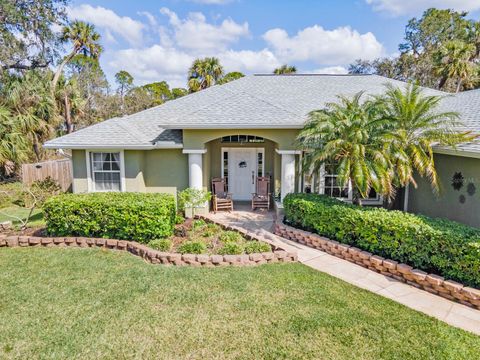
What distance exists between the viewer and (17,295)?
19.4 ft

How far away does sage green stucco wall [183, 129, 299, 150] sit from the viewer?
35.7 feet

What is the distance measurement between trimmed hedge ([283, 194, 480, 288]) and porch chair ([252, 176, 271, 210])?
3404 millimetres

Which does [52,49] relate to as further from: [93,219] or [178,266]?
[178,266]

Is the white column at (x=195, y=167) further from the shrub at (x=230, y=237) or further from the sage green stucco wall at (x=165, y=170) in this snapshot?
the shrub at (x=230, y=237)

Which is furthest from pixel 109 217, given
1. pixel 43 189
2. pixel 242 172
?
pixel 43 189

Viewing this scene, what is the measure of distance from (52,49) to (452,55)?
30.0 meters

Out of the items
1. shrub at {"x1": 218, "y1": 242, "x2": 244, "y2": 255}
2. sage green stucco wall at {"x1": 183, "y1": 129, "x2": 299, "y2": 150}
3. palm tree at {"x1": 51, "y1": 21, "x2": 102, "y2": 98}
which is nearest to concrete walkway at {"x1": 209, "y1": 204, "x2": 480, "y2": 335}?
shrub at {"x1": 218, "y1": 242, "x2": 244, "y2": 255}

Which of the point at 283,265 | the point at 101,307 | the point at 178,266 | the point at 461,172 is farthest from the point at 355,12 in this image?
the point at 101,307

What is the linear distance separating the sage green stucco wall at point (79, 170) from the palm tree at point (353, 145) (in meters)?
8.28

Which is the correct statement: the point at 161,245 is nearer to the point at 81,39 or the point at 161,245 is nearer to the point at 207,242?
the point at 207,242

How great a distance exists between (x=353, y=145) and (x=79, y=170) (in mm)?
9799

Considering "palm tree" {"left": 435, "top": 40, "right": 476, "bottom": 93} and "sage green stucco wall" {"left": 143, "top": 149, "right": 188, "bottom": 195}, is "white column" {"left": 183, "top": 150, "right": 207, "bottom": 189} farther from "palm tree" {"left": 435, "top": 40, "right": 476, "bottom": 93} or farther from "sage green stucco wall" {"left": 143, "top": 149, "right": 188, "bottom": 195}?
"palm tree" {"left": 435, "top": 40, "right": 476, "bottom": 93}

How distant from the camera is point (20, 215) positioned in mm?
12281

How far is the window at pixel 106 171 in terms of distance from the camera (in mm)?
11203
